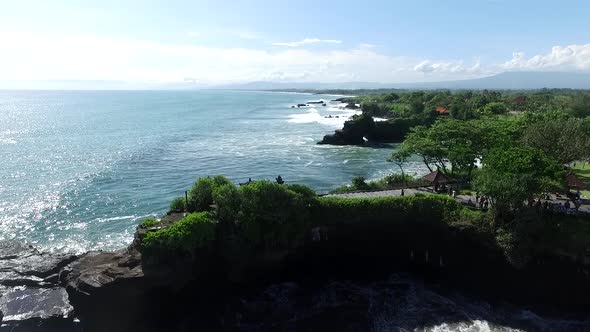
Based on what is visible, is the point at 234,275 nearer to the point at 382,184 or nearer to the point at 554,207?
the point at 382,184

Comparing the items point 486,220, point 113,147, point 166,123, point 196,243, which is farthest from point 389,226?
point 166,123

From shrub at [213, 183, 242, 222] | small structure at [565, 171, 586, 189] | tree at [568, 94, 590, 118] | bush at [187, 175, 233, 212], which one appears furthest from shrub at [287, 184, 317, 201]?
tree at [568, 94, 590, 118]

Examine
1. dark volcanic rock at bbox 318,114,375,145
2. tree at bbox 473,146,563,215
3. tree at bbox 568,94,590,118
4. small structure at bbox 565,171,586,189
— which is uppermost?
tree at bbox 568,94,590,118

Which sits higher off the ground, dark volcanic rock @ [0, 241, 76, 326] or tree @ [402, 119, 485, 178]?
tree @ [402, 119, 485, 178]

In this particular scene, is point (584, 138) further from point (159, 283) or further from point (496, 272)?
point (159, 283)

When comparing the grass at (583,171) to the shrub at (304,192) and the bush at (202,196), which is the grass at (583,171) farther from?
the bush at (202,196)

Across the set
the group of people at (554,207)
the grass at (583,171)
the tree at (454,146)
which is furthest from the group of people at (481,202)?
the grass at (583,171)

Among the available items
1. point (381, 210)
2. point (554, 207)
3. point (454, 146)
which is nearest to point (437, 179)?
point (454, 146)

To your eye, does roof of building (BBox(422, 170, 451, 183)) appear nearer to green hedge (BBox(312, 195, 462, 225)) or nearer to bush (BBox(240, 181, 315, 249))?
green hedge (BBox(312, 195, 462, 225))
